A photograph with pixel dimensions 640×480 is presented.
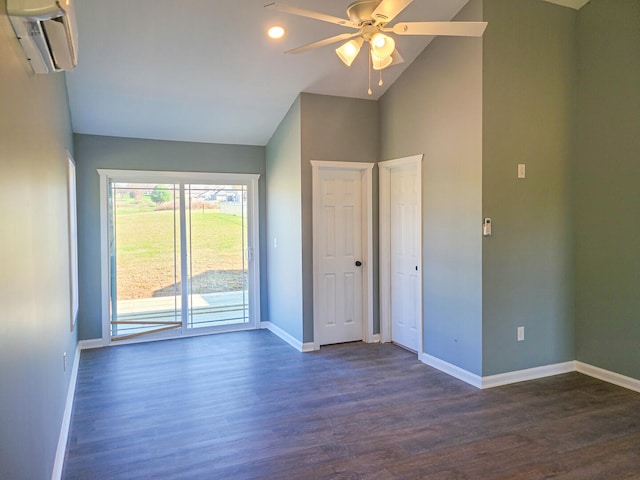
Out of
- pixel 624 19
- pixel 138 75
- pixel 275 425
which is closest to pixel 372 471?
pixel 275 425

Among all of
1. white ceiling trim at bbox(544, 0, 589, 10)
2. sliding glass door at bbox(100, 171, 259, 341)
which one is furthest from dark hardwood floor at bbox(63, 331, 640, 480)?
white ceiling trim at bbox(544, 0, 589, 10)

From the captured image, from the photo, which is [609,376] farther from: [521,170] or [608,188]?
[521,170]

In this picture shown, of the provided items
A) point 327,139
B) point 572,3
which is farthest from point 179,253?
point 572,3

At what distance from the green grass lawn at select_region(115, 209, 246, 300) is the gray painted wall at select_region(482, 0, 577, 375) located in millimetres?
3405

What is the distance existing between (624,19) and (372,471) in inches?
164

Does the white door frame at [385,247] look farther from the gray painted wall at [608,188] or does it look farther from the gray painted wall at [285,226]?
the gray painted wall at [608,188]

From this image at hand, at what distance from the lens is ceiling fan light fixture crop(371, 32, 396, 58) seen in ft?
8.99

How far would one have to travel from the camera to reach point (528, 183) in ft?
12.9

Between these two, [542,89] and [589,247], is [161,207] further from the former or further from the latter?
[589,247]

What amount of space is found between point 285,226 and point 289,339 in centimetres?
137

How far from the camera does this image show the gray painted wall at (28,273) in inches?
59.2

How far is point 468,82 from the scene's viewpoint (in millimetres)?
3811

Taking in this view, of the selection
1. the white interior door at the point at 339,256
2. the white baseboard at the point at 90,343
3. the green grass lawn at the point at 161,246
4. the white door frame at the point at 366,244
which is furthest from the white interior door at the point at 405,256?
the white baseboard at the point at 90,343

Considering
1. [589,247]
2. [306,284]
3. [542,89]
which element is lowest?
[306,284]
